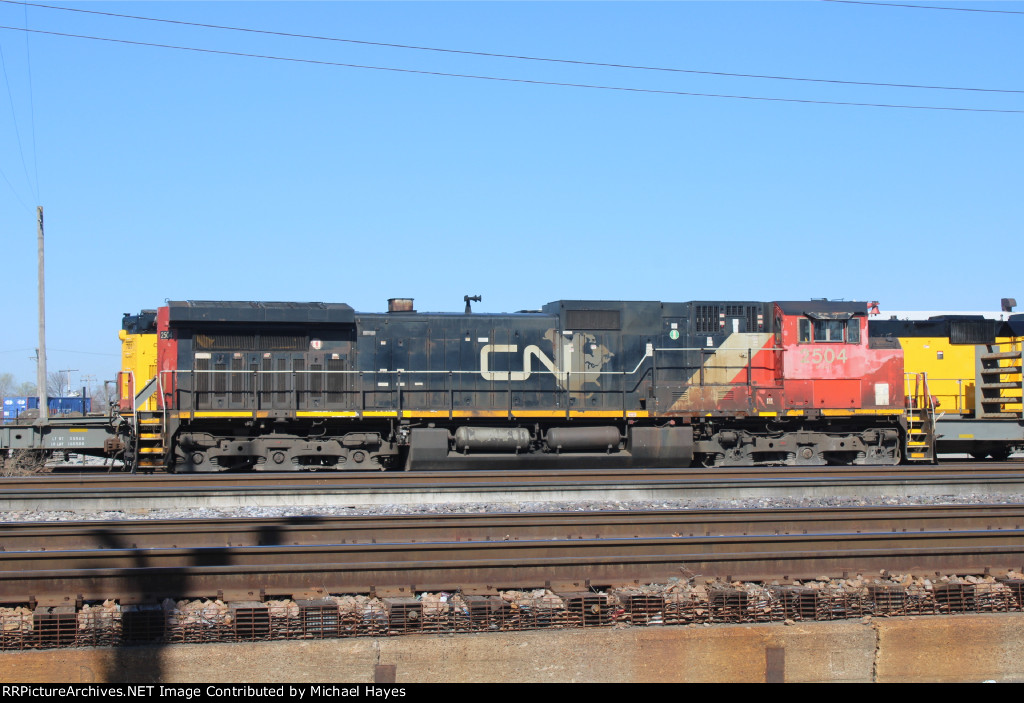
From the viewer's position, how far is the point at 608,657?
5.58m

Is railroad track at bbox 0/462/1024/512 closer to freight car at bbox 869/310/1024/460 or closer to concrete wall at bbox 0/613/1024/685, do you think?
freight car at bbox 869/310/1024/460

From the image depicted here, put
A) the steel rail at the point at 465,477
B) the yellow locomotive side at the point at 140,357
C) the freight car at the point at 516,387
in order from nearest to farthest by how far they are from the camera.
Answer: the steel rail at the point at 465,477 < the freight car at the point at 516,387 < the yellow locomotive side at the point at 140,357

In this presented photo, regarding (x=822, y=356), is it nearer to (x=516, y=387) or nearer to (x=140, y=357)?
(x=516, y=387)

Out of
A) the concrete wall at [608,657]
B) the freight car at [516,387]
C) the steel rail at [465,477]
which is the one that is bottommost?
the concrete wall at [608,657]

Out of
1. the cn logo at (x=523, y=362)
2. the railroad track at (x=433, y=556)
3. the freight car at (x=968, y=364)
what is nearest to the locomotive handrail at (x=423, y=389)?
the cn logo at (x=523, y=362)

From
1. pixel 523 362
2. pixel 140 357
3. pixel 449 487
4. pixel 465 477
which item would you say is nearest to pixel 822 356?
pixel 523 362

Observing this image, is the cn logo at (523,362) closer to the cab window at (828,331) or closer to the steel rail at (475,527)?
the cab window at (828,331)

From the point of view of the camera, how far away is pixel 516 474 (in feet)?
45.3

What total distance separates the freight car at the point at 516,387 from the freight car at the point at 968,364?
73.7 inches

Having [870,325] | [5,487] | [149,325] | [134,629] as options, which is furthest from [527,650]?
[870,325]

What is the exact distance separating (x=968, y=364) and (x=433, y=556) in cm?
1599

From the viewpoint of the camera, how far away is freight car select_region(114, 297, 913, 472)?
15.5 meters

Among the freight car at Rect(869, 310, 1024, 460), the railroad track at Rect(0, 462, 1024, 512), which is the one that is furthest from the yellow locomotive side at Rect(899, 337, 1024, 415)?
the railroad track at Rect(0, 462, 1024, 512)

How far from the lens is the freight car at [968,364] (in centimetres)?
1797
